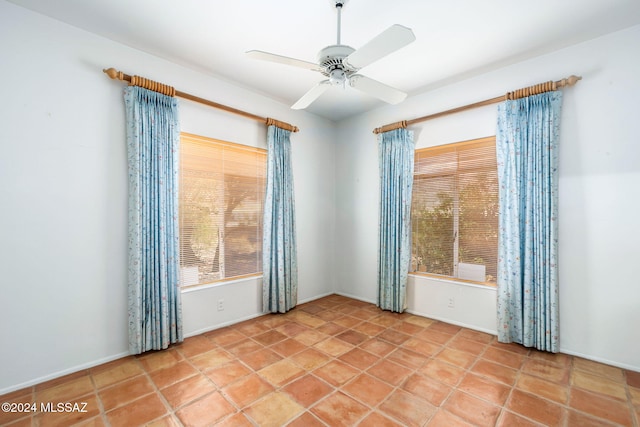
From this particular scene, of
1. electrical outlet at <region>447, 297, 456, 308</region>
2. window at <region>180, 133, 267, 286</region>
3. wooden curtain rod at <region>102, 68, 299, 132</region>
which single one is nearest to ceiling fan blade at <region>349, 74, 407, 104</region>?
wooden curtain rod at <region>102, 68, 299, 132</region>

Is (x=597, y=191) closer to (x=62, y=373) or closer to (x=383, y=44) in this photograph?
(x=383, y=44)

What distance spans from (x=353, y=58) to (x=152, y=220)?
224 cm

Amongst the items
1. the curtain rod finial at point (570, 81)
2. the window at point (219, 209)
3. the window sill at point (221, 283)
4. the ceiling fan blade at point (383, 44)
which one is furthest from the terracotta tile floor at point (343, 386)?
the curtain rod finial at point (570, 81)

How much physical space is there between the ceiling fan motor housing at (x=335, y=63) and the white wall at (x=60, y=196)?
6.11 ft

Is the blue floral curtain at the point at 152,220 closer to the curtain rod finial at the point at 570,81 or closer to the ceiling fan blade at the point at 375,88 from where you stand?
the ceiling fan blade at the point at 375,88

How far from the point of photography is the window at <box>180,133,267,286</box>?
2.93 meters

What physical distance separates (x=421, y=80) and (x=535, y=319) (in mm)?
2794

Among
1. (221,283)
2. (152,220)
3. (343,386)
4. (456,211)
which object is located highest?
(456,211)

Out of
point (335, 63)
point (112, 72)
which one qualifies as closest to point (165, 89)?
point (112, 72)

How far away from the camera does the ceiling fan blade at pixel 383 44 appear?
1.37 metres

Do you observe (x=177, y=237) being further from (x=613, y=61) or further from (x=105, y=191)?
(x=613, y=61)

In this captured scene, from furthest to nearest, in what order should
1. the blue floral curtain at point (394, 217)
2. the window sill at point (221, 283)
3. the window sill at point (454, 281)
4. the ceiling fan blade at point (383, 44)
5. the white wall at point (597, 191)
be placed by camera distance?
the blue floral curtain at point (394, 217), the window sill at point (454, 281), the window sill at point (221, 283), the white wall at point (597, 191), the ceiling fan blade at point (383, 44)

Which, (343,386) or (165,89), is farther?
(165,89)

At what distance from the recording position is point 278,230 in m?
3.56
